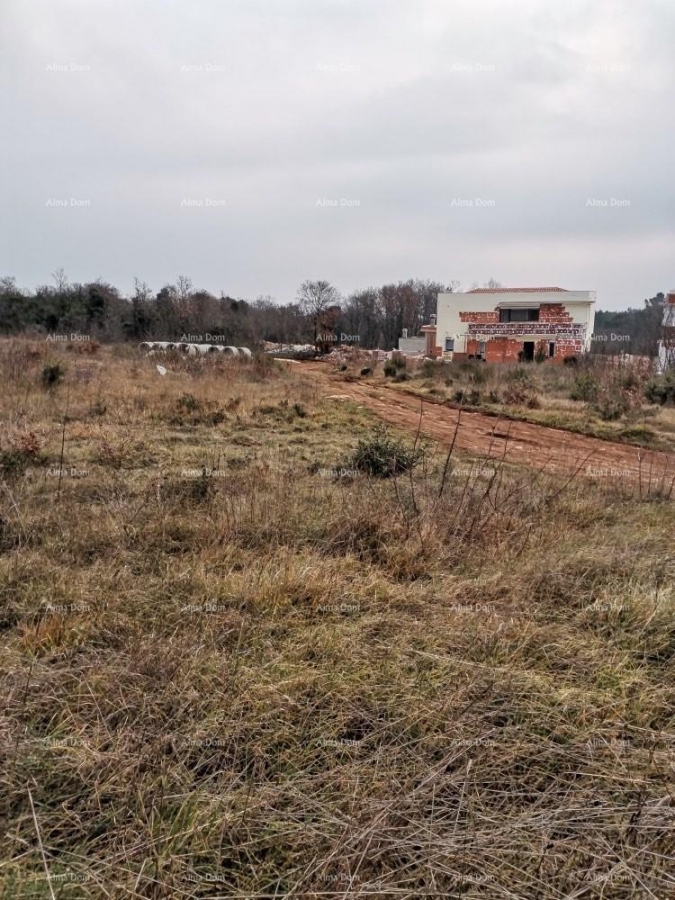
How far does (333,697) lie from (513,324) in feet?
143

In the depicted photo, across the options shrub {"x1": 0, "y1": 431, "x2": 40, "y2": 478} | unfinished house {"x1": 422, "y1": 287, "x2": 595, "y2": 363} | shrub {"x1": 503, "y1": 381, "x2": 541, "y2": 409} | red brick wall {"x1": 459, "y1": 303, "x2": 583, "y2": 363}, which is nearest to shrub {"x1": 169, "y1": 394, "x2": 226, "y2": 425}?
shrub {"x1": 0, "y1": 431, "x2": 40, "y2": 478}

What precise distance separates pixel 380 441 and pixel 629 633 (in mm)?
3950

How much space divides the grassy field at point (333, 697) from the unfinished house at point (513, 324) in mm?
37739

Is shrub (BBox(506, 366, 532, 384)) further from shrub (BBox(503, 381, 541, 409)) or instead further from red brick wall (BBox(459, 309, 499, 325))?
red brick wall (BBox(459, 309, 499, 325))

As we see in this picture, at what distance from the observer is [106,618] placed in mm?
2777

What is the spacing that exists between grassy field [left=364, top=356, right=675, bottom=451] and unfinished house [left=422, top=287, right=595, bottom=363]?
64.4 ft

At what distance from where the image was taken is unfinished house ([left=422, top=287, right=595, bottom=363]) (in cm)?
4028

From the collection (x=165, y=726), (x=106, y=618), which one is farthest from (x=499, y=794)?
(x=106, y=618)

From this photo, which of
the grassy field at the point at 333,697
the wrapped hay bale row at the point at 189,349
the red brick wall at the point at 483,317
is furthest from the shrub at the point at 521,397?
the red brick wall at the point at 483,317

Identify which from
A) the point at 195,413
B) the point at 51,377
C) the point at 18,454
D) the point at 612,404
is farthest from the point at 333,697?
the point at 612,404

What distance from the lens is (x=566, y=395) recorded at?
52.5ft

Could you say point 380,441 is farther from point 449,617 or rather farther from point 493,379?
point 493,379

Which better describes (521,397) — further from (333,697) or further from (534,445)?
(333,697)

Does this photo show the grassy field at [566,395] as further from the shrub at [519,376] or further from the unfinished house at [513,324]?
the unfinished house at [513,324]
